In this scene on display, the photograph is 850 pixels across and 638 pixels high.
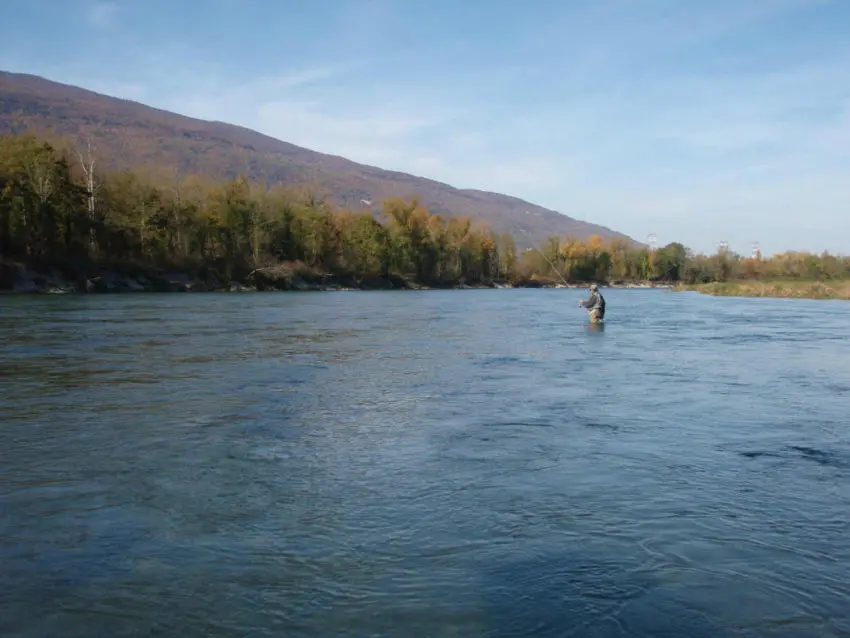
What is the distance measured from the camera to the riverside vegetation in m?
68.1

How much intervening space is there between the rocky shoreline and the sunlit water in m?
51.4

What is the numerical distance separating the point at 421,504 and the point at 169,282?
250 feet

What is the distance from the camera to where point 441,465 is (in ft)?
30.6

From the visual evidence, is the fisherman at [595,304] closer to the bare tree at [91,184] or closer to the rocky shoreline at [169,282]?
the rocky shoreline at [169,282]

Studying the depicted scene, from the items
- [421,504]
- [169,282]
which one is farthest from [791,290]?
[421,504]

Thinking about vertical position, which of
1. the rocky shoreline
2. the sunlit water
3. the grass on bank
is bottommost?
the sunlit water

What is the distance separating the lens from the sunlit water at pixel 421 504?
17.5 feet

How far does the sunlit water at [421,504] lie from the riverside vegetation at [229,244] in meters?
29.1

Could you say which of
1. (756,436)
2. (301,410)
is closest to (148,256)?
(301,410)

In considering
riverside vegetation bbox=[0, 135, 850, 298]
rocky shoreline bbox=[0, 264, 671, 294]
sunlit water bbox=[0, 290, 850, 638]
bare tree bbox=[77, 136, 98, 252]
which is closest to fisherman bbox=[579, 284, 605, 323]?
riverside vegetation bbox=[0, 135, 850, 298]

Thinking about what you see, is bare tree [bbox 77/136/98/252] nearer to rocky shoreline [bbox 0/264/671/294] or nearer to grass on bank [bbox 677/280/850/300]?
rocky shoreline [bbox 0/264/671/294]

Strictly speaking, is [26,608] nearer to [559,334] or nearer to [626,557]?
[626,557]

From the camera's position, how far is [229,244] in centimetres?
9638

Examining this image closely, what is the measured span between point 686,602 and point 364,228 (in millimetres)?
118419
